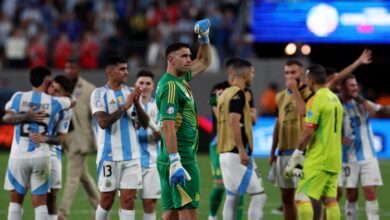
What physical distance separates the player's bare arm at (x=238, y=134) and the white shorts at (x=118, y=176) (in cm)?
134

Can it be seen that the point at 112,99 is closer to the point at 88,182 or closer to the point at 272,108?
the point at 88,182

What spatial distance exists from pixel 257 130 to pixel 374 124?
2.82 meters

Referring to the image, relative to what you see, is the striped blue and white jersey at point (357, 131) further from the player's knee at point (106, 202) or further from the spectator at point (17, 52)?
the spectator at point (17, 52)

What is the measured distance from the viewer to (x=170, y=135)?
10.6 m

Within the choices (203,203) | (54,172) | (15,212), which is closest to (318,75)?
(54,172)

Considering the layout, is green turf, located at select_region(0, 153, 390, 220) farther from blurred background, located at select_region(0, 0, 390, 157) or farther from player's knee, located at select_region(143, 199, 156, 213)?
Result: blurred background, located at select_region(0, 0, 390, 157)

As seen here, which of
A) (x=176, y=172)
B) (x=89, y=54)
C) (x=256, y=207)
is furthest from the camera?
(x=89, y=54)

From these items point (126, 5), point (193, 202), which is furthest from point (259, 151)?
point (193, 202)

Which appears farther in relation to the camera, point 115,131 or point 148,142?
point 148,142

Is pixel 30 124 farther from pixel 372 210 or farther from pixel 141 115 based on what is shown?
pixel 372 210

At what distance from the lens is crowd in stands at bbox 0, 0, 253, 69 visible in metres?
29.7

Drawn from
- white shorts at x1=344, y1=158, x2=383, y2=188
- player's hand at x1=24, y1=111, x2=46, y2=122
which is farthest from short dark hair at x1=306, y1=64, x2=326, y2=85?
player's hand at x1=24, y1=111, x2=46, y2=122

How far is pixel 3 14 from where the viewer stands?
31188 mm

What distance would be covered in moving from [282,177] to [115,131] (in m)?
2.44
